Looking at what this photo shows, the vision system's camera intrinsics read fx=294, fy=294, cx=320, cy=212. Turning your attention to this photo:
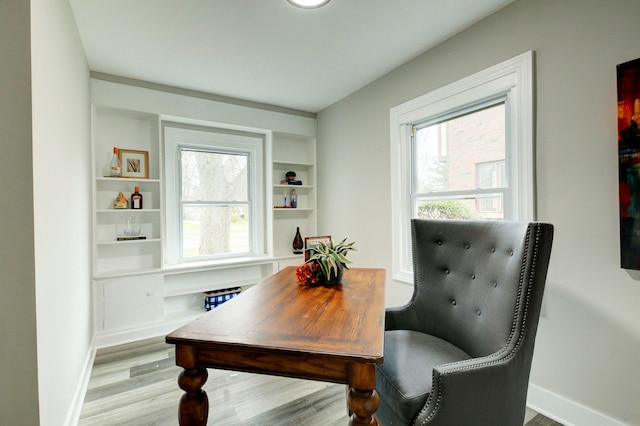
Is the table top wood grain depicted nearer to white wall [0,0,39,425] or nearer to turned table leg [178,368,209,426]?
turned table leg [178,368,209,426]

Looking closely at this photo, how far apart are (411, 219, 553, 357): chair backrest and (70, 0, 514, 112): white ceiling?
1.44 m

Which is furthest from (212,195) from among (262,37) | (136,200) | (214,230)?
(262,37)

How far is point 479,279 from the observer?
150 centimetres

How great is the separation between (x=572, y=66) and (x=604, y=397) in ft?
5.82

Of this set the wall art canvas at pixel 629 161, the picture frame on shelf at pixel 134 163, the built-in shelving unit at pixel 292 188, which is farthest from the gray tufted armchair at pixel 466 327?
the picture frame on shelf at pixel 134 163

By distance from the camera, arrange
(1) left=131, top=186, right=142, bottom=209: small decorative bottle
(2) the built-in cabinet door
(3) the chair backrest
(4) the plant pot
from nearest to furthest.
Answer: (3) the chair backrest
(4) the plant pot
(2) the built-in cabinet door
(1) left=131, top=186, right=142, bottom=209: small decorative bottle

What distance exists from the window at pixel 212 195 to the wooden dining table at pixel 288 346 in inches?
97.6

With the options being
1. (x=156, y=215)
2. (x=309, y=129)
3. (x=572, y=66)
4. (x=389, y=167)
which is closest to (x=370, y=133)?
(x=389, y=167)

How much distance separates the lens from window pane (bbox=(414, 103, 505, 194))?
2.12 meters

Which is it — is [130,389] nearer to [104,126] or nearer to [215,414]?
[215,414]

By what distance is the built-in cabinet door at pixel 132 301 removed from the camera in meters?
2.80

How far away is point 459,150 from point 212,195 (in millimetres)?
2772

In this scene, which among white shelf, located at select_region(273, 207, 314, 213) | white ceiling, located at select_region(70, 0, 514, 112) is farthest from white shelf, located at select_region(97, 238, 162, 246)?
white ceiling, located at select_region(70, 0, 514, 112)

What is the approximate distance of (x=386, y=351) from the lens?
1.46 metres
